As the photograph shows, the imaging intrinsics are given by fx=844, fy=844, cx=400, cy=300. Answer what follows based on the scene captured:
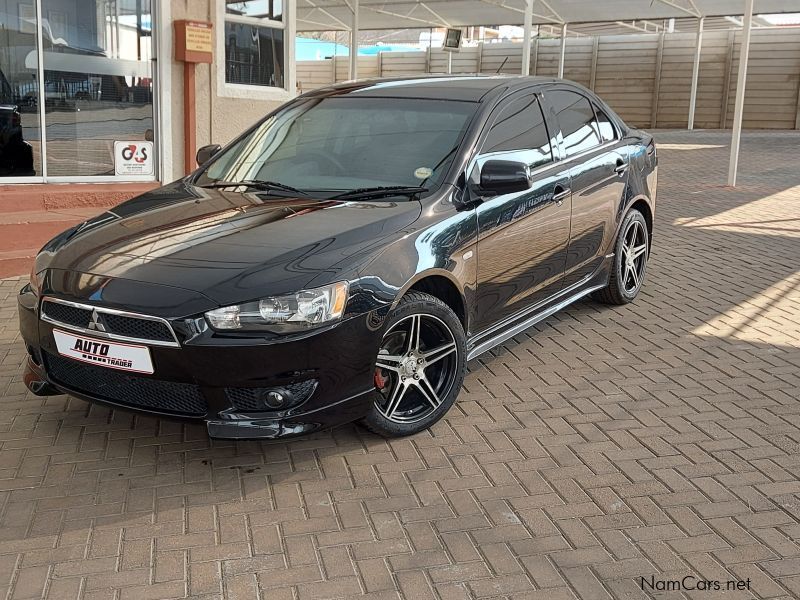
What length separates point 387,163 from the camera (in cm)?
446

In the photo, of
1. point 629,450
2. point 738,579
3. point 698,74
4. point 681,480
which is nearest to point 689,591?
point 738,579

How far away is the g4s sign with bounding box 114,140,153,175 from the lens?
355 inches

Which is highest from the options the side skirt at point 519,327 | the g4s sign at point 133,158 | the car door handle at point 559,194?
the car door handle at point 559,194

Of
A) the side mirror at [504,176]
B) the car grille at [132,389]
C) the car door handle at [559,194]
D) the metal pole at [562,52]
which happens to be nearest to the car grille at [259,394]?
the car grille at [132,389]

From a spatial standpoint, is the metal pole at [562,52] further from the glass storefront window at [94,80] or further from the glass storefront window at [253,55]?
the glass storefront window at [94,80]

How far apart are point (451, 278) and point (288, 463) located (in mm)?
1172

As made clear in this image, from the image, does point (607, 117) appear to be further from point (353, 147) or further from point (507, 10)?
point (507, 10)

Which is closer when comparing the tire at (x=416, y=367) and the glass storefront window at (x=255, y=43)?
the tire at (x=416, y=367)

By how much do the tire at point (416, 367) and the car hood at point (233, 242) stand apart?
0.40 meters

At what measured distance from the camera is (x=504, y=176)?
168 inches

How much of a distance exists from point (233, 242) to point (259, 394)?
0.71 meters

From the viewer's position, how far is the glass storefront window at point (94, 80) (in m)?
8.38

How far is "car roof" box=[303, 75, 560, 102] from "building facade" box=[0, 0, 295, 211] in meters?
4.08

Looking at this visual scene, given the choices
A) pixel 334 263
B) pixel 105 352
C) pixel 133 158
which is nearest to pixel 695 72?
pixel 133 158
